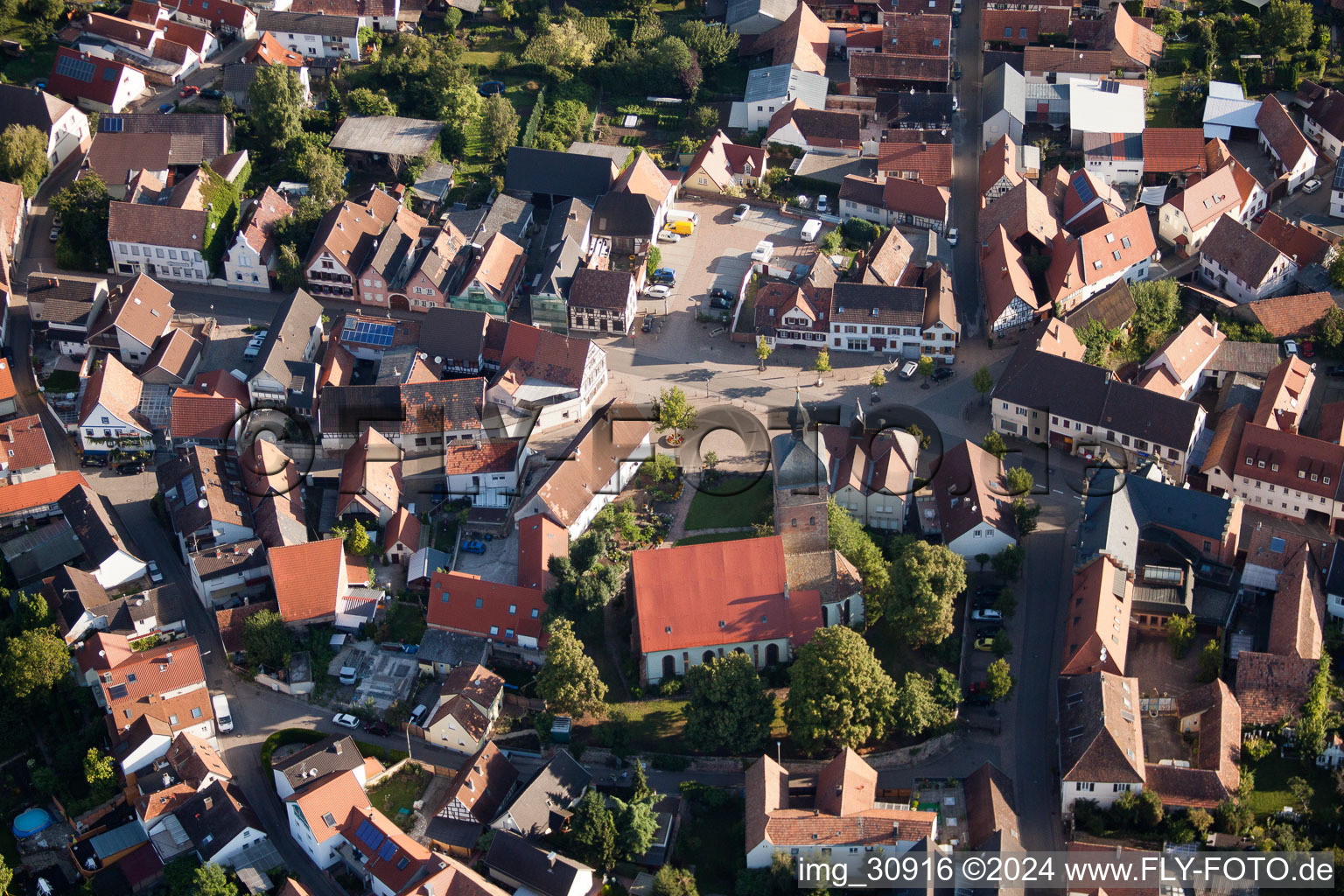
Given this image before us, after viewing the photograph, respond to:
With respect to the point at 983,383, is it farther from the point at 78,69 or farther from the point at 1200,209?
the point at 78,69

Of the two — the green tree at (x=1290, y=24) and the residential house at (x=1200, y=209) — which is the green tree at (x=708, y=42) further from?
the green tree at (x=1290, y=24)

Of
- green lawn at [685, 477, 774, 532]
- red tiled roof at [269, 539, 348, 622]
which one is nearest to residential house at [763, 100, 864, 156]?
green lawn at [685, 477, 774, 532]

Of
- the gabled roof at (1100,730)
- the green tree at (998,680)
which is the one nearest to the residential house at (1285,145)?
the gabled roof at (1100,730)

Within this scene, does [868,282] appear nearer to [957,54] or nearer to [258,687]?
[957,54]

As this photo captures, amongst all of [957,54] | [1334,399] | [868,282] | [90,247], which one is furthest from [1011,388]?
[90,247]

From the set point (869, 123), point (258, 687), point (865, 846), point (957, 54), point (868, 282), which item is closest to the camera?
point (865, 846)

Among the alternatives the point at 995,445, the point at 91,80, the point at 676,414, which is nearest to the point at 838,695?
the point at 995,445

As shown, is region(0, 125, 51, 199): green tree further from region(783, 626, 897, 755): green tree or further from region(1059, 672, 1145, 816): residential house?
region(1059, 672, 1145, 816): residential house
